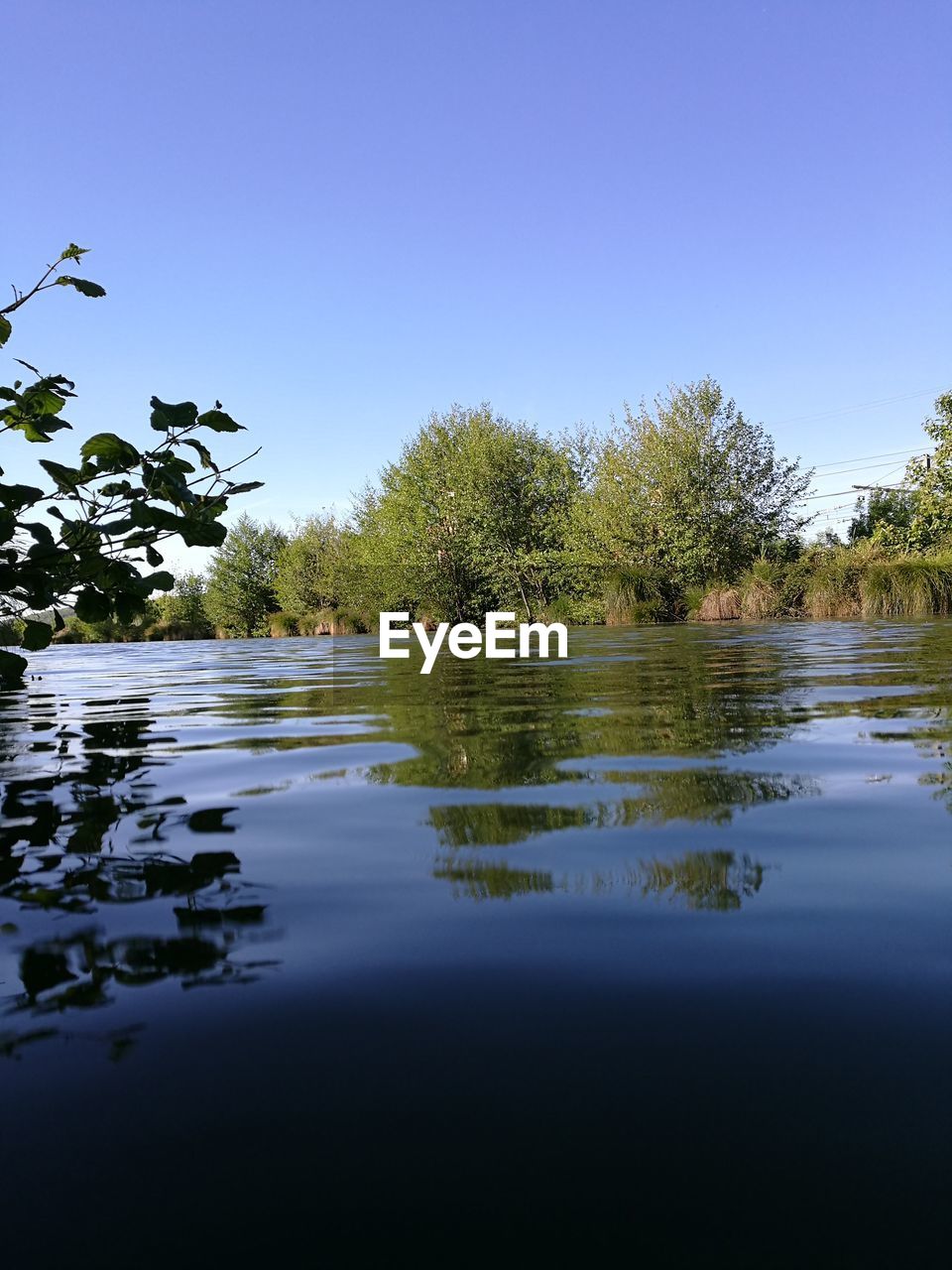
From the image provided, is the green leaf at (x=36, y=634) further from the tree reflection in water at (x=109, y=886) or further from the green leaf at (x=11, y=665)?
the tree reflection in water at (x=109, y=886)

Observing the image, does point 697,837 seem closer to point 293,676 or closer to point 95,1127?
point 95,1127

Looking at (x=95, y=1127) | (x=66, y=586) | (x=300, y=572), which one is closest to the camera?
(x=95, y=1127)

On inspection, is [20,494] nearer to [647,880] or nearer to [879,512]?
[647,880]

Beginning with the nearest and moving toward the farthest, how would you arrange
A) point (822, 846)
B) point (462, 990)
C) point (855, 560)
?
1. point (462, 990)
2. point (822, 846)
3. point (855, 560)

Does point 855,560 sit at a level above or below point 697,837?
above

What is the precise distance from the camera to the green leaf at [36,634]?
3014 mm

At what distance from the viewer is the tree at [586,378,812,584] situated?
4831cm

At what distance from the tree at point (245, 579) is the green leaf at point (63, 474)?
75.4 meters

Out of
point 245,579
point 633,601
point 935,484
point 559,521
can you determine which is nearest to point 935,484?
point 935,484

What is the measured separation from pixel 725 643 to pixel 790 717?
1076 centimetres

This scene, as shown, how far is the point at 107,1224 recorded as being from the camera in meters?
0.95

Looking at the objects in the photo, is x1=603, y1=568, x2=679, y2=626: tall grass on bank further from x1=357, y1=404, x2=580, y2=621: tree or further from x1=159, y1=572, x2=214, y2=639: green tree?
x1=159, y1=572, x2=214, y2=639: green tree

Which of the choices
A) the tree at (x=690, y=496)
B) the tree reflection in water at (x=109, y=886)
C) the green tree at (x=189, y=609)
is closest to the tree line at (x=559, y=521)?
the tree at (x=690, y=496)

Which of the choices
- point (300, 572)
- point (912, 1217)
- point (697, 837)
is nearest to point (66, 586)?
point (697, 837)
